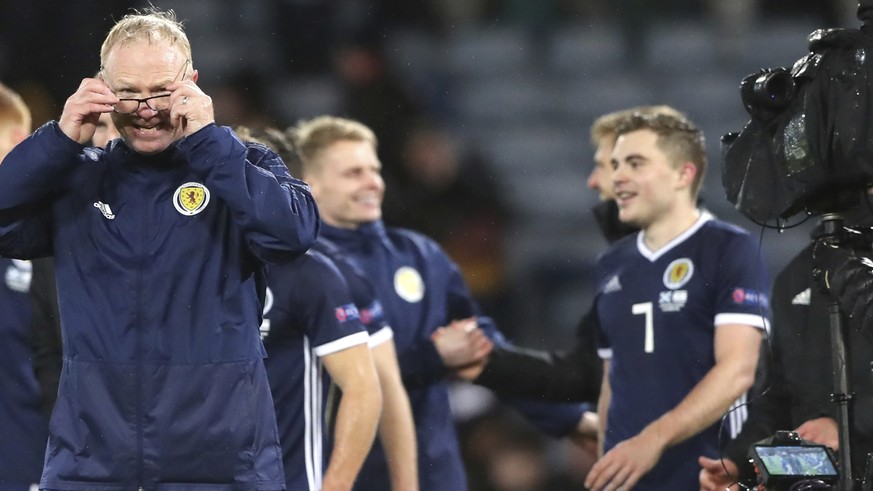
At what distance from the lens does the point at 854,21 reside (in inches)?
359

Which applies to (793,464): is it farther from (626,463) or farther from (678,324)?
(678,324)

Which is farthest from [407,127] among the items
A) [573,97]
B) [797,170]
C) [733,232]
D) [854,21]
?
[797,170]

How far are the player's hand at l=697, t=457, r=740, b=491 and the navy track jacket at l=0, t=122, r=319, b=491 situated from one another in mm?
1626

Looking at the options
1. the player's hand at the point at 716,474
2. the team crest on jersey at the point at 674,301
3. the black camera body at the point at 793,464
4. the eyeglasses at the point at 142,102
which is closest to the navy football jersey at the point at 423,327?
the team crest on jersey at the point at 674,301

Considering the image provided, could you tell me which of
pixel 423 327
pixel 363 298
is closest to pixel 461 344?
pixel 423 327

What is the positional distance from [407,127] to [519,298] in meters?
1.23

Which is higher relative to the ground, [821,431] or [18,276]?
[18,276]

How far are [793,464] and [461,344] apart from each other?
1.97 metres

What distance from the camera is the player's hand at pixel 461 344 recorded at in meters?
4.79

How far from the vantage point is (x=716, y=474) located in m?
3.87

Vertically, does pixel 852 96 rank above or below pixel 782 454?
above

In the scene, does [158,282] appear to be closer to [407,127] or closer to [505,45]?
[407,127]

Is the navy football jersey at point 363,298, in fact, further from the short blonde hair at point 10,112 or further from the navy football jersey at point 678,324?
the short blonde hair at point 10,112

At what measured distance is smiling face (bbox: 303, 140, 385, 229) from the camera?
16.1 ft
